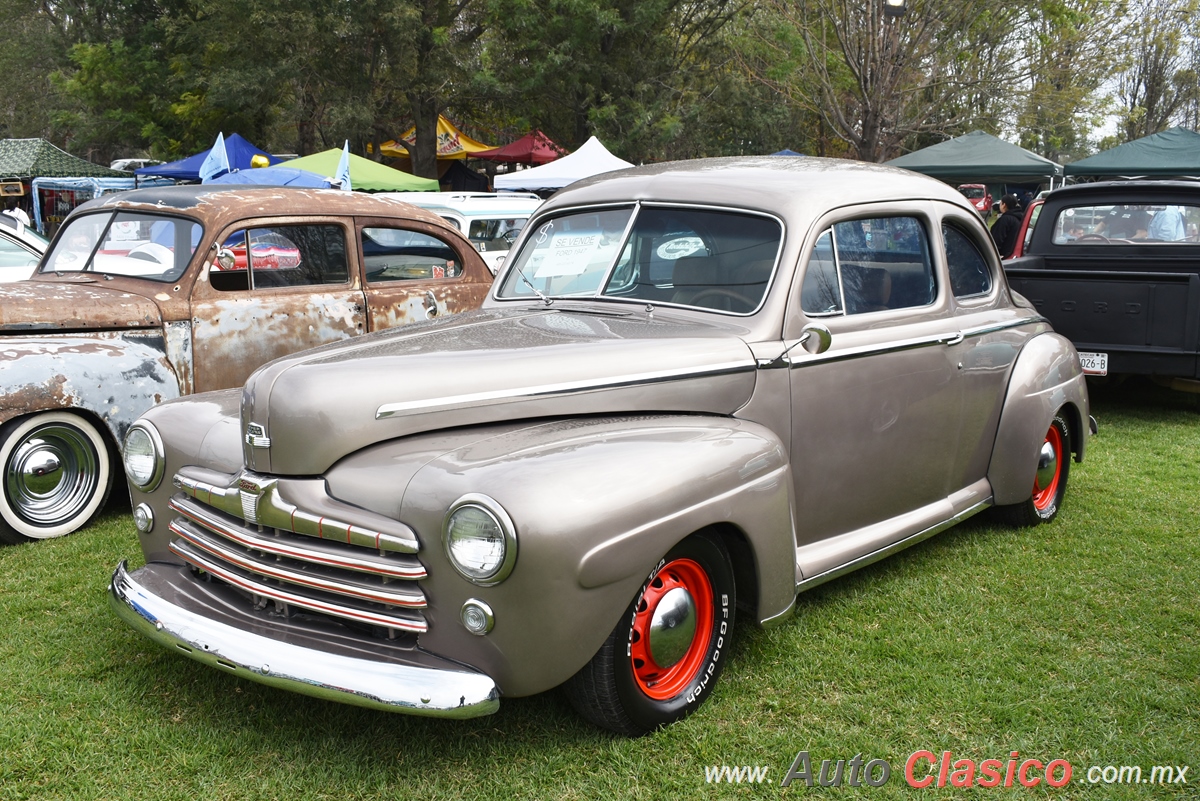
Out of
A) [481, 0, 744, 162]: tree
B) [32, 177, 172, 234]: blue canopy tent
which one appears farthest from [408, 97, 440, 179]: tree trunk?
[32, 177, 172, 234]: blue canopy tent

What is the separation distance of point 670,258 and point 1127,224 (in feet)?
19.4

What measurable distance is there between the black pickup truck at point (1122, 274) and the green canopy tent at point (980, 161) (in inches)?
416

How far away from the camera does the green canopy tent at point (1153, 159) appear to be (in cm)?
1914

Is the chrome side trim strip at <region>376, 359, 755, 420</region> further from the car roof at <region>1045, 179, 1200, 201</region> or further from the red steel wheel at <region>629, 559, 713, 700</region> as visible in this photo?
the car roof at <region>1045, 179, 1200, 201</region>

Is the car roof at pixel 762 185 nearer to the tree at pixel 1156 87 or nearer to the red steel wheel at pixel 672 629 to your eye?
the red steel wheel at pixel 672 629

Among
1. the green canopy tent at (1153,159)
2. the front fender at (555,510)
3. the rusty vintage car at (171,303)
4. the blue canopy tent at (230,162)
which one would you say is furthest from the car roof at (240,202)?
the green canopy tent at (1153,159)

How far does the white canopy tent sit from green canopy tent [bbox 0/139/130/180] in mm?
11592

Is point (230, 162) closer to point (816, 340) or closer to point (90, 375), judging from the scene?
point (90, 375)

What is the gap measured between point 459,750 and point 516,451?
946 mm

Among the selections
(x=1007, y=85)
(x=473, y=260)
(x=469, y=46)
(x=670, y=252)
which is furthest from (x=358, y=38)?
(x=670, y=252)

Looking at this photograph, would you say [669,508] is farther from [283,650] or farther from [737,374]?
[283,650]

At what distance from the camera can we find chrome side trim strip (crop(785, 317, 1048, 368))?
12.2ft

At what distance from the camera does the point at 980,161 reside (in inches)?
735

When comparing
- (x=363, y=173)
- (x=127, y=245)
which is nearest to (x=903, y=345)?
(x=127, y=245)
